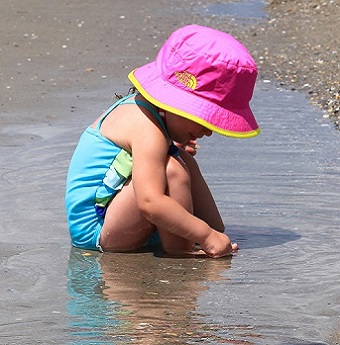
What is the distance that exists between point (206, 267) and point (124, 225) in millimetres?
365

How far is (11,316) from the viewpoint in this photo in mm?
3510

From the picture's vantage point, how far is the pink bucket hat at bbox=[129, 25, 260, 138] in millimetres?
3988

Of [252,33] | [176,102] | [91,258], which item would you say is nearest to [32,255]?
[91,258]

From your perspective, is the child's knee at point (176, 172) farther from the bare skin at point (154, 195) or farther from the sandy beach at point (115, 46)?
the sandy beach at point (115, 46)

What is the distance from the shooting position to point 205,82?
4.02m

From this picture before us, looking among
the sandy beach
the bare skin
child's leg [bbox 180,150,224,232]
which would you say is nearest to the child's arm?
the bare skin

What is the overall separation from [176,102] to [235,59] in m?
0.27

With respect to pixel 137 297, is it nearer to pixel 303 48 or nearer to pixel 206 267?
pixel 206 267

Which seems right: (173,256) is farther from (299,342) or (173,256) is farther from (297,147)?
(297,147)

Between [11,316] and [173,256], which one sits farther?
[173,256]

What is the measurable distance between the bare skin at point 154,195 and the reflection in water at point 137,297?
0.26 ft

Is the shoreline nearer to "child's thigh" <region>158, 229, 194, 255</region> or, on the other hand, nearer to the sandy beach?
the sandy beach

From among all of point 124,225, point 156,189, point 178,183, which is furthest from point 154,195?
point 124,225

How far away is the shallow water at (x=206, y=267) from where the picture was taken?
11.1ft
